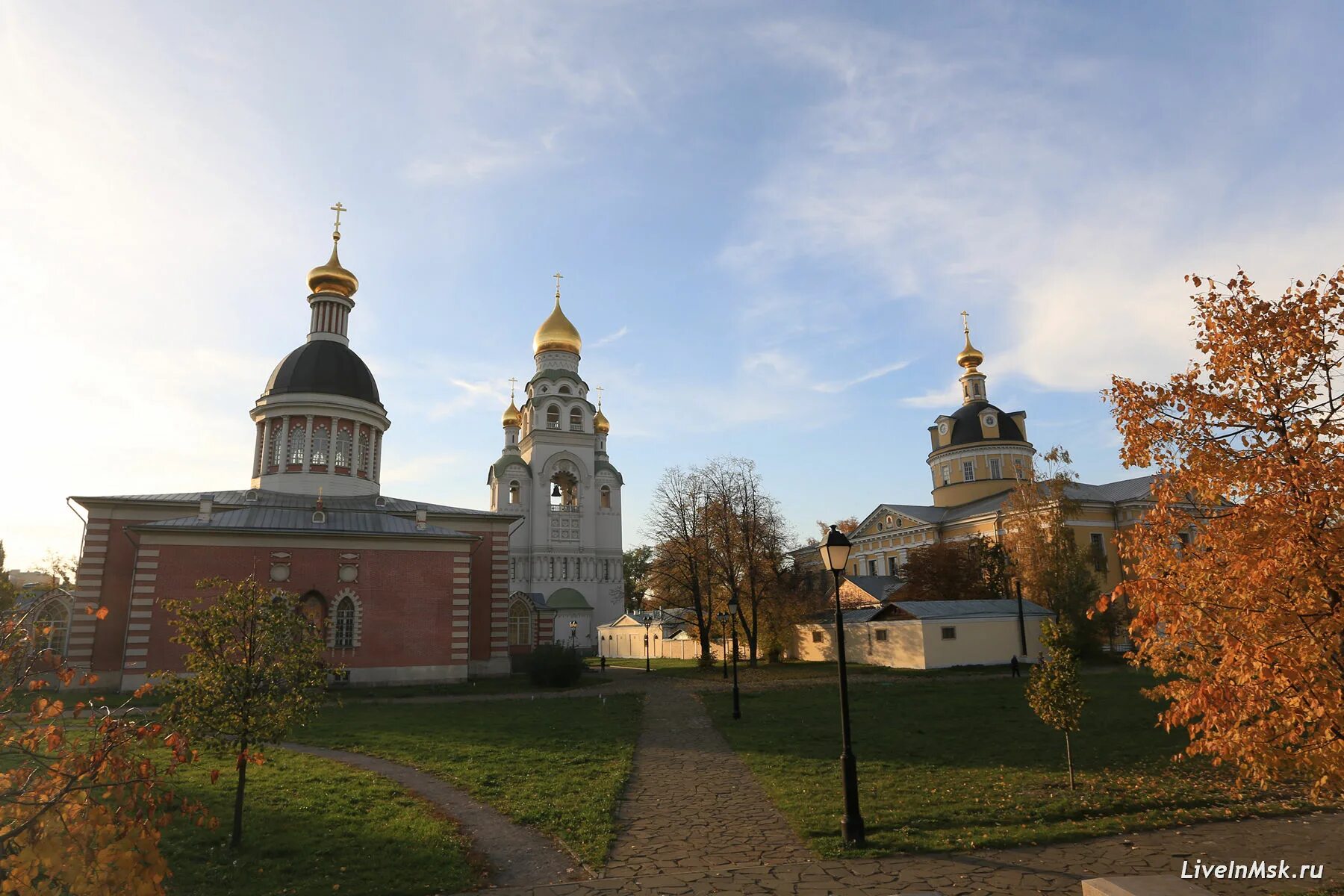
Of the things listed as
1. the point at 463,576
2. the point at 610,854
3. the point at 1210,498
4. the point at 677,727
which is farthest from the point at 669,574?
the point at 1210,498

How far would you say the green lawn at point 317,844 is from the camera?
7.71 m

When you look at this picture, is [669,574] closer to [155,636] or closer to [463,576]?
[463,576]

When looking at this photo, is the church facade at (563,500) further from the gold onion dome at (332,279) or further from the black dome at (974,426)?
the black dome at (974,426)

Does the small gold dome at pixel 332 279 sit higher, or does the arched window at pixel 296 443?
the small gold dome at pixel 332 279

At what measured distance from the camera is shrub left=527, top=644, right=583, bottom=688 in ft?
93.3

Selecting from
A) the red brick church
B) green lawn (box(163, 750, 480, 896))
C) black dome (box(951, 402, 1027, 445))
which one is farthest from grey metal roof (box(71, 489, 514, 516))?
black dome (box(951, 402, 1027, 445))

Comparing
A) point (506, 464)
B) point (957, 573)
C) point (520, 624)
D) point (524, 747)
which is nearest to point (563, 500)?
point (506, 464)

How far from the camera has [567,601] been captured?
54000 millimetres

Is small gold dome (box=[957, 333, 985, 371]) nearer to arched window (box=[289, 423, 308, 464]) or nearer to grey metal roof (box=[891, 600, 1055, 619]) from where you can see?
grey metal roof (box=[891, 600, 1055, 619])

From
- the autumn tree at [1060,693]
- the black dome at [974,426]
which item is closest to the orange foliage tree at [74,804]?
the autumn tree at [1060,693]

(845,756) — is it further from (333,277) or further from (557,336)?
(557,336)

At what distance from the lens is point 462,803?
1102 cm

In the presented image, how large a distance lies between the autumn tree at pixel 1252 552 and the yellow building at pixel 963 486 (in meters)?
43.6

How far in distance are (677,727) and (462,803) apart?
8.12 metres
